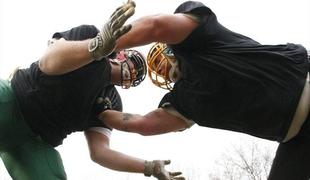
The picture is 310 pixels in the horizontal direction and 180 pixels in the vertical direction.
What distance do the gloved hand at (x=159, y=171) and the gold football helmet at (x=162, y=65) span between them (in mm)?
592

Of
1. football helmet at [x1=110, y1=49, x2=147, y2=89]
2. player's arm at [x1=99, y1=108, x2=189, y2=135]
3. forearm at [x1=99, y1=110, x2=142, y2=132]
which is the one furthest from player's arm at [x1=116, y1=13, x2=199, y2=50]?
football helmet at [x1=110, y1=49, x2=147, y2=89]

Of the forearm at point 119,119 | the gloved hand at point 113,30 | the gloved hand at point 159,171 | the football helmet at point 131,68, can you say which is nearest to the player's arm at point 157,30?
the gloved hand at point 113,30

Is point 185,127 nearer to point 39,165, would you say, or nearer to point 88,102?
point 88,102

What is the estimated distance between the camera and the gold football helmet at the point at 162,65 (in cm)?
292

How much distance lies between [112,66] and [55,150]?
2.38 ft

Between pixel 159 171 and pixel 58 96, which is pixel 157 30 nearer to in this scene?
pixel 58 96

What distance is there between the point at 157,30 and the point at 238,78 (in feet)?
1.68

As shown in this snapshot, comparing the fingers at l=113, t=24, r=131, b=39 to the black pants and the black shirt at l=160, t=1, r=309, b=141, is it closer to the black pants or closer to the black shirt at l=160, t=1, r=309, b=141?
the black shirt at l=160, t=1, r=309, b=141

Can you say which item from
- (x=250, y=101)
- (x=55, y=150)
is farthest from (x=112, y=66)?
(x=250, y=101)

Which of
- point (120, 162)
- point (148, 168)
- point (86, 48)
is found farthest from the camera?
point (120, 162)

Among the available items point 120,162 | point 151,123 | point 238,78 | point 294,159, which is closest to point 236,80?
point 238,78

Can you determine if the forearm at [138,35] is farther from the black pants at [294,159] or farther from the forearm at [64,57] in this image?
the black pants at [294,159]

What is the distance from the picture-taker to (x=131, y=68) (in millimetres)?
3465

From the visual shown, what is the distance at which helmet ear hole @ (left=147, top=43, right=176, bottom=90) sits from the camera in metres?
2.94
